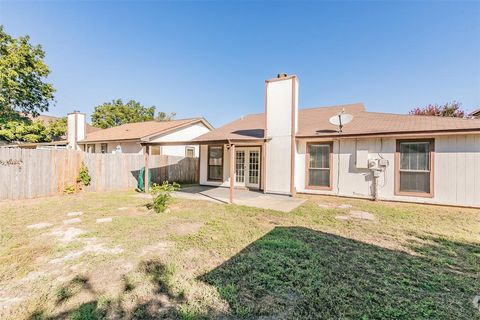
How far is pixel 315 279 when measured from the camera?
2.99 metres

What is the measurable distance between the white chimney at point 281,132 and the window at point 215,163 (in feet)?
10.2

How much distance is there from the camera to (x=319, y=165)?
9672mm

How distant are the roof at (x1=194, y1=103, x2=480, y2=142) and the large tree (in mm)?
33106

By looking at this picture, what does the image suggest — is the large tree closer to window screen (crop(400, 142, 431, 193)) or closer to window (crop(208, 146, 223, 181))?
window (crop(208, 146, 223, 181))

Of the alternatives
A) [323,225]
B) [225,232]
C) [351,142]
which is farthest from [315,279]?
[351,142]

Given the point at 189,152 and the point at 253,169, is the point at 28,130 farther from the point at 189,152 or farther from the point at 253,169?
the point at 253,169

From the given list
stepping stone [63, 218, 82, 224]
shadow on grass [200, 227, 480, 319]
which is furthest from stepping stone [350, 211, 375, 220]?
stepping stone [63, 218, 82, 224]

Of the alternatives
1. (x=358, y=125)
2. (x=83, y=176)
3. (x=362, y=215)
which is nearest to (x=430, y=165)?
(x=358, y=125)

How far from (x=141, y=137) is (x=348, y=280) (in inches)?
566

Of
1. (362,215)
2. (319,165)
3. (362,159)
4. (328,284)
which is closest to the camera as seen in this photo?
(328,284)

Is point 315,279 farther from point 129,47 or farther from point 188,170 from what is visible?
point 129,47

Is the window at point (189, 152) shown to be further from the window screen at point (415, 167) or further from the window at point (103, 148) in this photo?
the window screen at point (415, 167)

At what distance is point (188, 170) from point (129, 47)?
858 centimetres

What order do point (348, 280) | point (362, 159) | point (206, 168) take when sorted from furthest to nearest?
point (206, 168), point (362, 159), point (348, 280)
